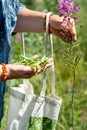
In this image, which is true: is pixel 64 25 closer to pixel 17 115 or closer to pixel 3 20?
pixel 3 20

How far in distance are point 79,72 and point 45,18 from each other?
2.17 meters

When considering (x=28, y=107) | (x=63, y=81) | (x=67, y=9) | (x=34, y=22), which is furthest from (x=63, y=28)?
(x=63, y=81)

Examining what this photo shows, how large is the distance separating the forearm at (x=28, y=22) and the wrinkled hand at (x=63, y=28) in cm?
14

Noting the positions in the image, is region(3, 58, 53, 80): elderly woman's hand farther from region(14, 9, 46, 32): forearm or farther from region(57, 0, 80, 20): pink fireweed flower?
region(14, 9, 46, 32): forearm

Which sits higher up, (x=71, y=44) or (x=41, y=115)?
(x=71, y=44)

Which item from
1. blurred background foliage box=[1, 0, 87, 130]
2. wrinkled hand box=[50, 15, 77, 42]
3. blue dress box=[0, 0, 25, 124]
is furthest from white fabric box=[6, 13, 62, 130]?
blurred background foliage box=[1, 0, 87, 130]

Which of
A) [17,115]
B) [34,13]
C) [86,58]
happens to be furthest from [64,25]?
[86,58]

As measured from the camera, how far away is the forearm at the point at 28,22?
3179 mm

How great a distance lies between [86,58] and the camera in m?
5.98

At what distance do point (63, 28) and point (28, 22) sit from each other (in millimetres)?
334

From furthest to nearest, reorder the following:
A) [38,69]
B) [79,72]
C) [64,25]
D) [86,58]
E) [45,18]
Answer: [86,58], [79,72], [45,18], [64,25], [38,69]

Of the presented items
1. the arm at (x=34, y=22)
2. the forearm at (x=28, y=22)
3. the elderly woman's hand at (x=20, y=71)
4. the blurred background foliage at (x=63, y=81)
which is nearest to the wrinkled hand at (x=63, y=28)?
the arm at (x=34, y=22)

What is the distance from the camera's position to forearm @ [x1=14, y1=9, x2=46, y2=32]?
3179mm

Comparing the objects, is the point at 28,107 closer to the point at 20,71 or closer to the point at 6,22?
the point at 20,71
